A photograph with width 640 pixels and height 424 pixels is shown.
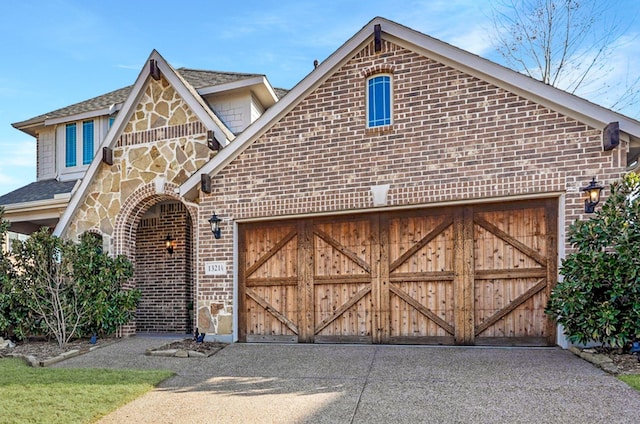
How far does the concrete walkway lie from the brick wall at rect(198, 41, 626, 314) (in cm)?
238

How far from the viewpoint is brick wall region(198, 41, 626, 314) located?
7145mm

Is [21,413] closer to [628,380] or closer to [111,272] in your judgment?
[111,272]

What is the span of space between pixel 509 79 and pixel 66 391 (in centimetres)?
809

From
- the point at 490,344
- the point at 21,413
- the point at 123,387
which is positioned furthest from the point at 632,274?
the point at 21,413

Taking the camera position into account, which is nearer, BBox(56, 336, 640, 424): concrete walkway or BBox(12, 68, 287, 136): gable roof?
BBox(56, 336, 640, 424): concrete walkway

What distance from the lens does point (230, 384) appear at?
587cm

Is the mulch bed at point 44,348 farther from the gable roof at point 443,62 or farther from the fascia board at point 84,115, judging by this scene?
the fascia board at point 84,115

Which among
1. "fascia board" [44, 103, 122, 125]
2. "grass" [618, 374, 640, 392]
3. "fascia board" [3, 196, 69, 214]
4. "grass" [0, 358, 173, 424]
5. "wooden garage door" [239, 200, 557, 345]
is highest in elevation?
"fascia board" [44, 103, 122, 125]

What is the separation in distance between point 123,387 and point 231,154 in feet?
15.7

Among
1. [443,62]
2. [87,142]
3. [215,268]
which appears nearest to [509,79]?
[443,62]

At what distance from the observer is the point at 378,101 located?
27.2 feet

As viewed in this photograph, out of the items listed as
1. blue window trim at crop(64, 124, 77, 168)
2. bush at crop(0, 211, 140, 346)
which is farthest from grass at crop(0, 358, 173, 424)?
blue window trim at crop(64, 124, 77, 168)

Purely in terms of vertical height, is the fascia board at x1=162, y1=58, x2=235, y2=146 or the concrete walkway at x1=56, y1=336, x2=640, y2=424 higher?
the fascia board at x1=162, y1=58, x2=235, y2=146

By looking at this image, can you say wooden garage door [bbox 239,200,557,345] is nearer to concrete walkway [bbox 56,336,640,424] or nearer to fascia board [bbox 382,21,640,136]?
concrete walkway [bbox 56,336,640,424]
